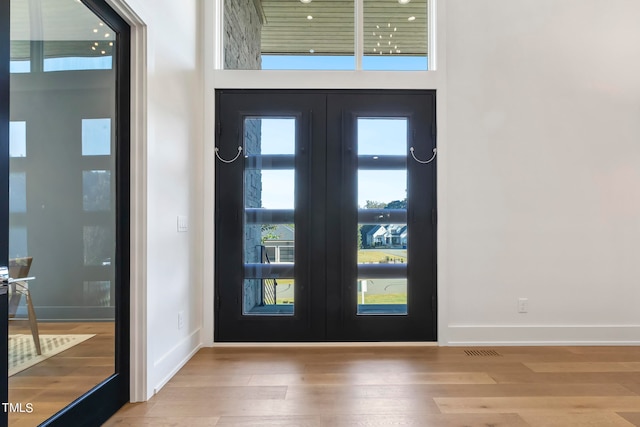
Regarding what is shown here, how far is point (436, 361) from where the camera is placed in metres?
2.89

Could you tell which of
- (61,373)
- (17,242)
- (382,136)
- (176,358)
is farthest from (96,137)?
(382,136)

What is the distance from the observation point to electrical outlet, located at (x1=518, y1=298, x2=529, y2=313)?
3.29 meters

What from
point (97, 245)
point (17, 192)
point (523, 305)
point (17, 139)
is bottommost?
point (523, 305)

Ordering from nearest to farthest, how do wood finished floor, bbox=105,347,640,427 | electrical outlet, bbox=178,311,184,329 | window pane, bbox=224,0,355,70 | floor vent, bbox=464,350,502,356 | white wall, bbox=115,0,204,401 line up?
wood finished floor, bbox=105,347,640,427
white wall, bbox=115,0,204,401
electrical outlet, bbox=178,311,184,329
floor vent, bbox=464,350,502,356
window pane, bbox=224,0,355,70

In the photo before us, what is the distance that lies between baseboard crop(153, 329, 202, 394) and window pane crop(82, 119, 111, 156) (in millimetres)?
1314

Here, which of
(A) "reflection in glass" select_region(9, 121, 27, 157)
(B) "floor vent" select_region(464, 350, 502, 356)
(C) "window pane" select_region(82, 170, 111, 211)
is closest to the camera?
(A) "reflection in glass" select_region(9, 121, 27, 157)

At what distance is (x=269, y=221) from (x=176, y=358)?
4.26 feet

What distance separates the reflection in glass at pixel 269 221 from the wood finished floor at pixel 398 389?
0.48 meters

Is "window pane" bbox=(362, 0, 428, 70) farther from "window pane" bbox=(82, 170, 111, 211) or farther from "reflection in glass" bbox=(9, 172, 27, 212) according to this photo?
→ "reflection in glass" bbox=(9, 172, 27, 212)

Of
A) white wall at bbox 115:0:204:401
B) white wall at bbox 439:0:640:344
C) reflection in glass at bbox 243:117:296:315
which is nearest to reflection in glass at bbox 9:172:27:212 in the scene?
white wall at bbox 115:0:204:401

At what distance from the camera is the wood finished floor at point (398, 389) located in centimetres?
203

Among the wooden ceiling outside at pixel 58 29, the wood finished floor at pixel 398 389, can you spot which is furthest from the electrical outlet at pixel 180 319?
the wooden ceiling outside at pixel 58 29

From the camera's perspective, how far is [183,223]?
2.88 metres

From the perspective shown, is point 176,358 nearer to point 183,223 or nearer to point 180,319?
point 180,319
